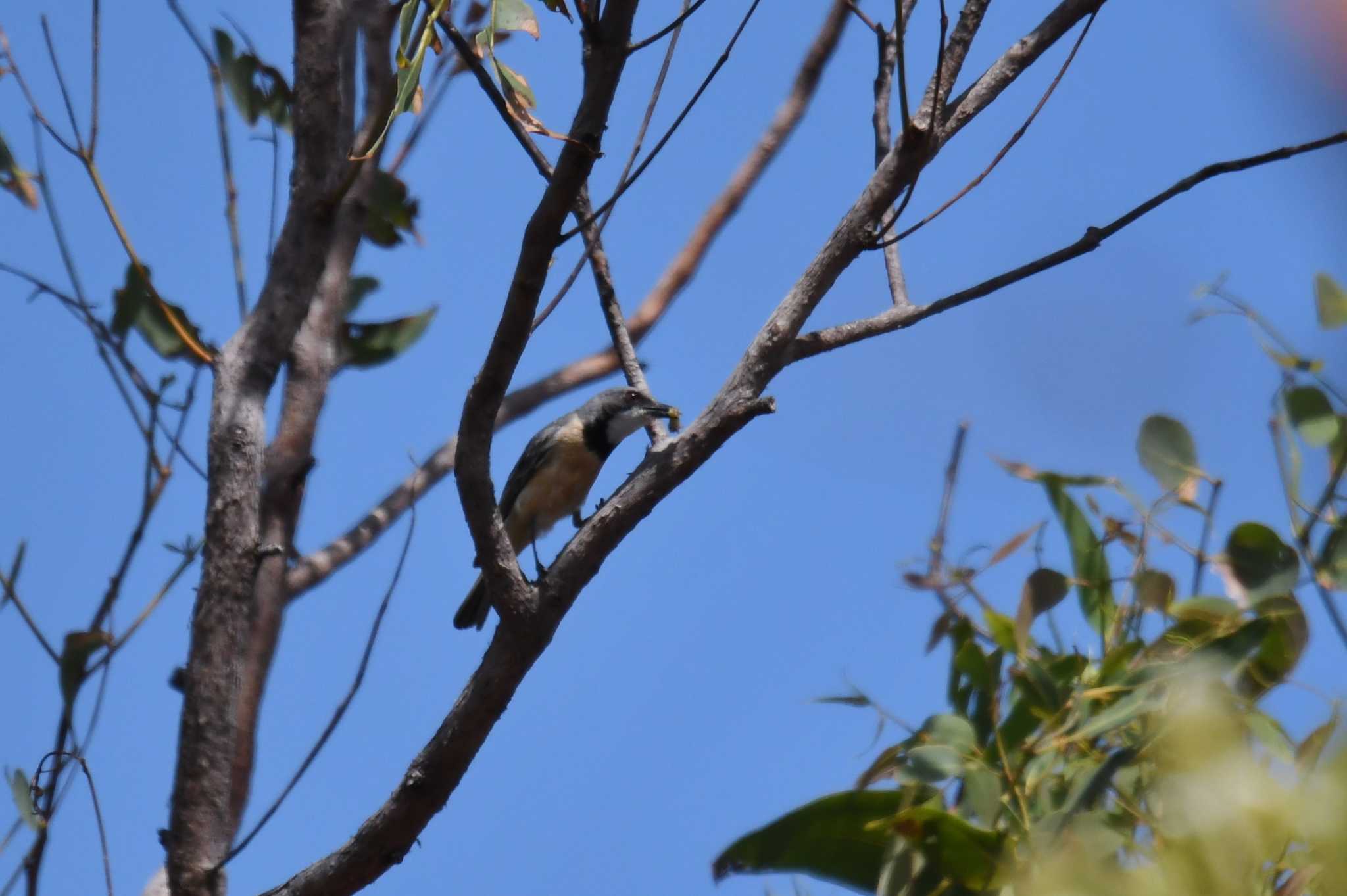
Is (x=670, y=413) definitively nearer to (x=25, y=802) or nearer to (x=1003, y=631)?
A: (x=25, y=802)

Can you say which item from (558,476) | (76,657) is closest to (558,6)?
(76,657)

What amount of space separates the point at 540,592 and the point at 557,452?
3.51 meters

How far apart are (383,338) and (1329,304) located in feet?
13.3

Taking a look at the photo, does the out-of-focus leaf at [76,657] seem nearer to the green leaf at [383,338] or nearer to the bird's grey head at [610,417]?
the green leaf at [383,338]

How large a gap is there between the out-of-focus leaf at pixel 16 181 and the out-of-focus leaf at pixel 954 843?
4.33m

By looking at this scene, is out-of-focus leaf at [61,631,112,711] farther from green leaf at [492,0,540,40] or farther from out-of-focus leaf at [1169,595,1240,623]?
out-of-focus leaf at [1169,595,1240,623]

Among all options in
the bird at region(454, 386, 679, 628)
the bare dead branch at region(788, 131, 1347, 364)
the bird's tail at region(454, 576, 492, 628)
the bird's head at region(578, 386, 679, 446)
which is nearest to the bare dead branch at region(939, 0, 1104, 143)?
the bare dead branch at region(788, 131, 1347, 364)

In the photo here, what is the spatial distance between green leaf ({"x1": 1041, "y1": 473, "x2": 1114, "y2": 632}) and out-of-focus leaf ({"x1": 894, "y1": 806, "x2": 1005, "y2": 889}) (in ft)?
1.47

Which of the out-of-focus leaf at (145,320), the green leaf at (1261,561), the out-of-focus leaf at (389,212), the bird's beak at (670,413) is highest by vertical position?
the out-of-focus leaf at (389,212)

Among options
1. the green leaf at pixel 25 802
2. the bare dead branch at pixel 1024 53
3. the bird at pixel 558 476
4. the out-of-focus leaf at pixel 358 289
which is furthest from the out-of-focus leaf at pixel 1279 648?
the bird at pixel 558 476

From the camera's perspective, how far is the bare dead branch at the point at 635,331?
4656mm

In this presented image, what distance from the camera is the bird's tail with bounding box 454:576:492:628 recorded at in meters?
6.42

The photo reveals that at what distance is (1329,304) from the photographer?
5.15 feet

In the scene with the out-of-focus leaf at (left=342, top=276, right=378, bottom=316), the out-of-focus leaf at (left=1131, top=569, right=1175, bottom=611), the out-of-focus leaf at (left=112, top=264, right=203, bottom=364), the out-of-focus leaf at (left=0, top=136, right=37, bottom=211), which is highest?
the out-of-focus leaf at (left=0, top=136, right=37, bottom=211)
